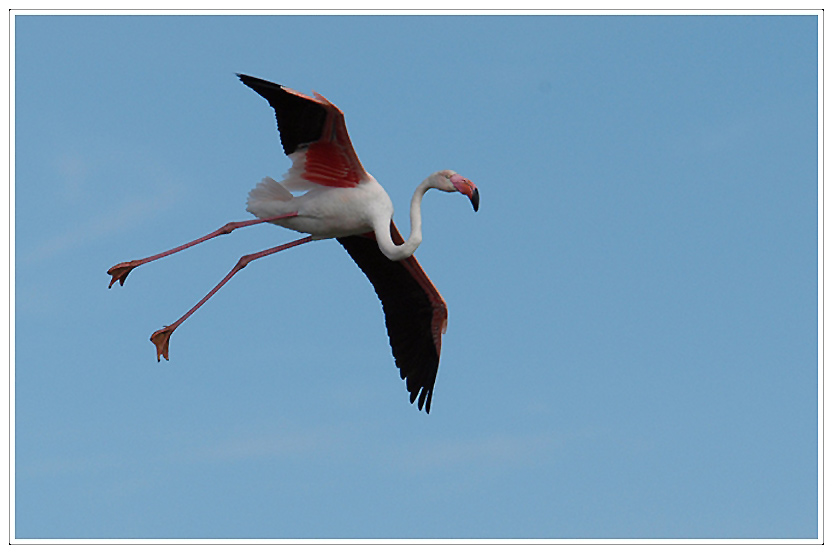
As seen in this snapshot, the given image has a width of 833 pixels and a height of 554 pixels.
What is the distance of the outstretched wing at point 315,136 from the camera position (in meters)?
18.3

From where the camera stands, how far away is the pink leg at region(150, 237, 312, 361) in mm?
19141

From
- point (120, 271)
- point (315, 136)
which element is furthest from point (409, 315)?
point (120, 271)

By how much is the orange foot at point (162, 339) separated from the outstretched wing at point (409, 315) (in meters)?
3.19

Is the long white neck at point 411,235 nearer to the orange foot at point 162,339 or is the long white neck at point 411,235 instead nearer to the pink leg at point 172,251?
the pink leg at point 172,251

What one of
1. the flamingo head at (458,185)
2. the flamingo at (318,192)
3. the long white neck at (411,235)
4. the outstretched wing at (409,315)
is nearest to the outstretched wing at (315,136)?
the flamingo at (318,192)

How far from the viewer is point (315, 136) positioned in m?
18.8

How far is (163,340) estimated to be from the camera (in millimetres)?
19156

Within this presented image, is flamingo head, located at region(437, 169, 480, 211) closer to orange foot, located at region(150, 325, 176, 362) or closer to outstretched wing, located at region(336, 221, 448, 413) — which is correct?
outstretched wing, located at region(336, 221, 448, 413)

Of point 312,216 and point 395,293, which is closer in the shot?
point 312,216

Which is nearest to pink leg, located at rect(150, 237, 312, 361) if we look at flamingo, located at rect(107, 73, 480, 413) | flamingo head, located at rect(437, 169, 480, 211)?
flamingo, located at rect(107, 73, 480, 413)

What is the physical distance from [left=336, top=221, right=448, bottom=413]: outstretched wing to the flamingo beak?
257 cm

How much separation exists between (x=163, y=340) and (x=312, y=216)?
238 cm
